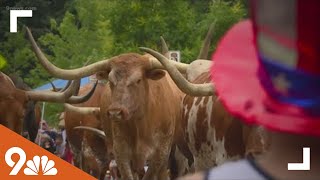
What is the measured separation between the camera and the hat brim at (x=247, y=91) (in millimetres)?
1369

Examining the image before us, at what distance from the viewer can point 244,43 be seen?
1.50m

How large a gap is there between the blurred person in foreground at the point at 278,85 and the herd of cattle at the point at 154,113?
6.32m

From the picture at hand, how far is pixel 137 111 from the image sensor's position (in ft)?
32.1

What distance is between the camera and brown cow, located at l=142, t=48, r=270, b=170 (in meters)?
8.47

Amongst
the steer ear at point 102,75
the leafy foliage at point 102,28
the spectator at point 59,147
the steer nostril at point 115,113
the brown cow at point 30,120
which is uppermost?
the leafy foliage at point 102,28

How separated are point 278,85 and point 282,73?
0.06 feet

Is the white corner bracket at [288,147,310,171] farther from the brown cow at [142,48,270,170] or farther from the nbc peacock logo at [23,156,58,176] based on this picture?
the nbc peacock logo at [23,156,58,176]

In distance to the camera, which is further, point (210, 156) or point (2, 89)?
point (2, 89)

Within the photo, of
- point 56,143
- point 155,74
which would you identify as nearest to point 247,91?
point 155,74

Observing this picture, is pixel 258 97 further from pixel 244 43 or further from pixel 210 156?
pixel 210 156

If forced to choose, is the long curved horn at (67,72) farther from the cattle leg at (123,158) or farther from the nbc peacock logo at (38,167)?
the nbc peacock logo at (38,167)

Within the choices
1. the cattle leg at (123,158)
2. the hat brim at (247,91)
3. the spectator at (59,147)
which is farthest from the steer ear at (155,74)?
the hat brim at (247,91)

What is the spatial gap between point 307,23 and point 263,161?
222 millimetres

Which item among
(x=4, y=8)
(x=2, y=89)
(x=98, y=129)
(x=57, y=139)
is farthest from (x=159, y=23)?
(x=2, y=89)
